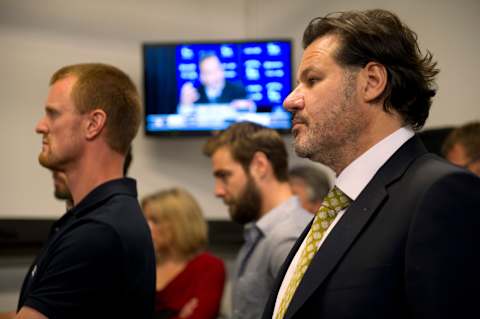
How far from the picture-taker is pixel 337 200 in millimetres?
1673

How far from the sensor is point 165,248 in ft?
14.4

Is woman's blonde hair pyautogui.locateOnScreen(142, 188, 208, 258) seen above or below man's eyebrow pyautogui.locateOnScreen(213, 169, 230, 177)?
below

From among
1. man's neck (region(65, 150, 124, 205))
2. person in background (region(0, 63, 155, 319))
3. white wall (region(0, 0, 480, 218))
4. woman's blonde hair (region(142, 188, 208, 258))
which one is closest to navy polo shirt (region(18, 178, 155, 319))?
person in background (region(0, 63, 155, 319))

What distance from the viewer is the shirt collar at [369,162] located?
5.35 ft

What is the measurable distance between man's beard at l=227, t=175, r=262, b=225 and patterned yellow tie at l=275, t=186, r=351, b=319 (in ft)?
4.71

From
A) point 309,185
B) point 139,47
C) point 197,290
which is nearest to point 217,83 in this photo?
point 139,47

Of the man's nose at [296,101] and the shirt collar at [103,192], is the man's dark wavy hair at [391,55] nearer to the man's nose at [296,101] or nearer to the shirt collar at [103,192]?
the man's nose at [296,101]

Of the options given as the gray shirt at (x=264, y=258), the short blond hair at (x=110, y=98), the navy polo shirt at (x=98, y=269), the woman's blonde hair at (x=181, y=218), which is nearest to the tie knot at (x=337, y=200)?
the navy polo shirt at (x=98, y=269)

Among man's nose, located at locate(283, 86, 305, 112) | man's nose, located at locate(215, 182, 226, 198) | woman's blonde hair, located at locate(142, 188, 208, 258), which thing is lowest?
woman's blonde hair, located at locate(142, 188, 208, 258)

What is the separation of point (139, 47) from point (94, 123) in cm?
291

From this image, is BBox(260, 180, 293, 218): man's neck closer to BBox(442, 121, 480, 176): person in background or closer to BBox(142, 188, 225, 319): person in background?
BBox(442, 121, 480, 176): person in background

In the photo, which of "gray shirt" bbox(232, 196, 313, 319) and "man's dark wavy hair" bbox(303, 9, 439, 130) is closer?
"man's dark wavy hair" bbox(303, 9, 439, 130)

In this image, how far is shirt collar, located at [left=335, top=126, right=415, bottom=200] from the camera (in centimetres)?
163

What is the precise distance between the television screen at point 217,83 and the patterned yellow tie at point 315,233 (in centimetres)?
312
